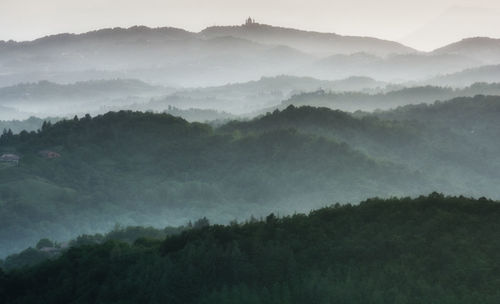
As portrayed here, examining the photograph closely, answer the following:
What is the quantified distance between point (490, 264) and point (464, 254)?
10.4 ft

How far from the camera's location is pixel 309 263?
70.4 metres

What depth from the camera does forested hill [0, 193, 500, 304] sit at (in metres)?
62.5

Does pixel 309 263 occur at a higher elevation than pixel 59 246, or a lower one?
higher

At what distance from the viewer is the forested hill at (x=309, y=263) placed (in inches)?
2461

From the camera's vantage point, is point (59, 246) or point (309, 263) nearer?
point (309, 263)

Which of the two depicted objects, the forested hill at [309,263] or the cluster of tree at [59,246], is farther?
the cluster of tree at [59,246]

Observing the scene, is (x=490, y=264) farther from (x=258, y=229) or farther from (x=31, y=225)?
(x=31, y=225)

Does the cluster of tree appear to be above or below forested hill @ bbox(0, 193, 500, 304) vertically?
below

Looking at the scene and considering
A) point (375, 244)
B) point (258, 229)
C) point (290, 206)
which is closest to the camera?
point (375, 244)

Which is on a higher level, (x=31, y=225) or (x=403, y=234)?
(x=403, y=234)

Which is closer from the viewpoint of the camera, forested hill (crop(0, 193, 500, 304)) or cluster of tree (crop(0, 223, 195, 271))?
forested hill (crop(0, 193, 500, 304))

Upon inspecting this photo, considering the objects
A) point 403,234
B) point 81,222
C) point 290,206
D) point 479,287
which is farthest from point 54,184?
point 479,287

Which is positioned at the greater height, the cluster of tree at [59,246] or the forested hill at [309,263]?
the forested hill at [309,263]

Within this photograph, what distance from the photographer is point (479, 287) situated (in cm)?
5953
